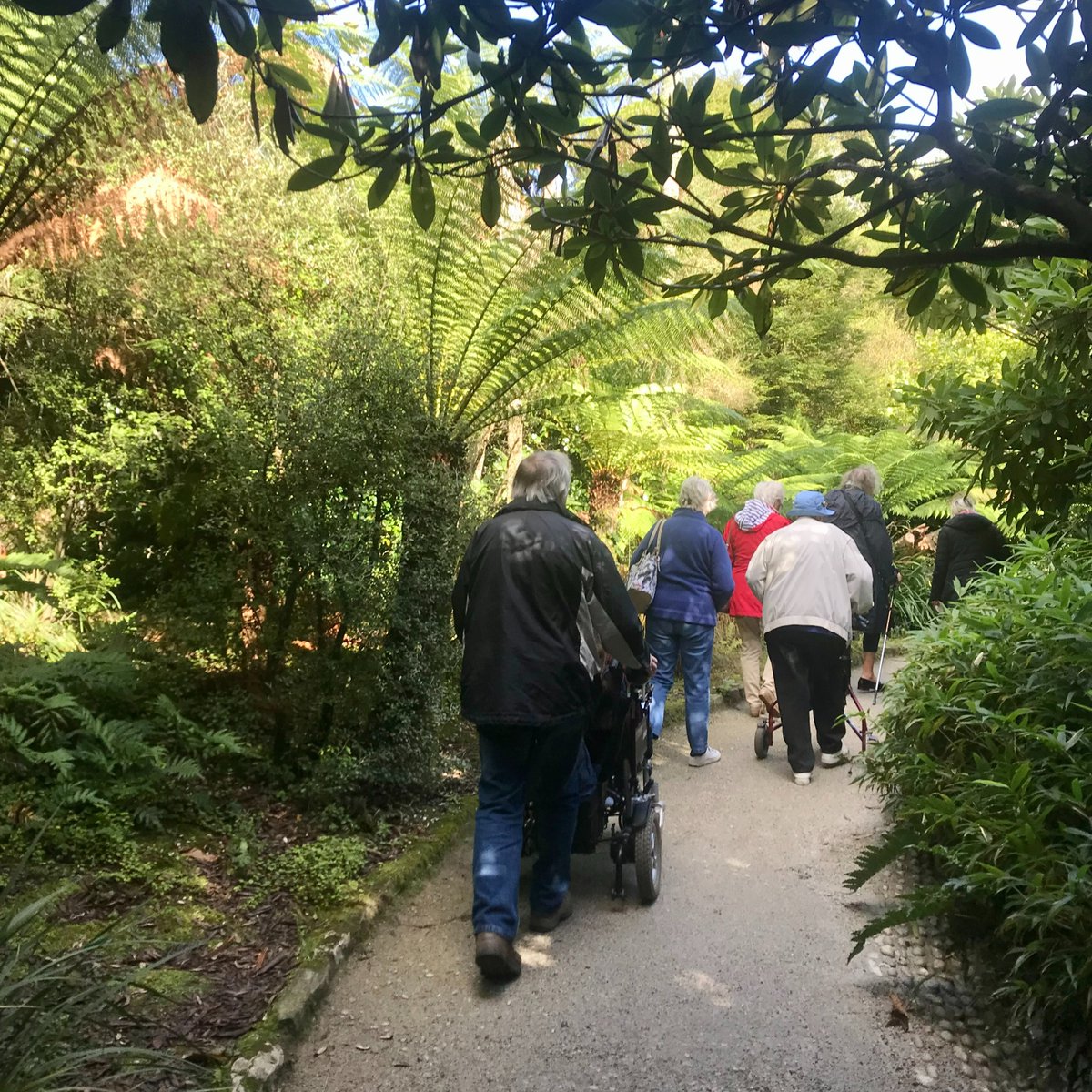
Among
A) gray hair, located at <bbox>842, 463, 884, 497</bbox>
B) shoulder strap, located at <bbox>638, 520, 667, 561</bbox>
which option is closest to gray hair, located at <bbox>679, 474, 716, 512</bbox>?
shoulder strap, located at <bbox>638, 520, 667, 561</bbox>

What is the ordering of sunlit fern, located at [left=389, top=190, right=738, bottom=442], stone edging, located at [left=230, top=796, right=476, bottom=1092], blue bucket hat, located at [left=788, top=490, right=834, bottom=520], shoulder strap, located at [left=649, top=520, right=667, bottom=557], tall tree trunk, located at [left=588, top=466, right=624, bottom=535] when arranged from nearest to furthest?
stone edging, located at [left=230, top=796, right=476, bottom=1092] < sunlit fern, located at [left=389, top=190, right=738, bottom=442] < shoulder strap, located at [left=649, top=520, right=667, bottom=557] < blue bucket hat, located at [left=788, top=490, right=834, bottom=520] < tall tree trunk, located at [left=588, top=466, right=624, bottom=535]

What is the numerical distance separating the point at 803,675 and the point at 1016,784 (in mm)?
3201

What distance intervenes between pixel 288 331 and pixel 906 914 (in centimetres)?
419

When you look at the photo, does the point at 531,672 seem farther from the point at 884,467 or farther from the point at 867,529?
the point at 884,467

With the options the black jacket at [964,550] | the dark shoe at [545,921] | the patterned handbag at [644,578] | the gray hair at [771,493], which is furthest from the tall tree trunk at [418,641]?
the black jacket at [964,550]

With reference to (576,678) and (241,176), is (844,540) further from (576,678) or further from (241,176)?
(241,176)

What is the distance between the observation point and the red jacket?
7.80 m

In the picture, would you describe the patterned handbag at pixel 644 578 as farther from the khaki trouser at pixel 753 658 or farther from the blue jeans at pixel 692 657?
the khaki trouser at pixel 753 658

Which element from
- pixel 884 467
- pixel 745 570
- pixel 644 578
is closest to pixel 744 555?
pixel 745 570

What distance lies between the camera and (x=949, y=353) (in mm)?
13883

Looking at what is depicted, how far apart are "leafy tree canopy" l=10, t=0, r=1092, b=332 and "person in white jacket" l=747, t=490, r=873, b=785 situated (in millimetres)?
3906

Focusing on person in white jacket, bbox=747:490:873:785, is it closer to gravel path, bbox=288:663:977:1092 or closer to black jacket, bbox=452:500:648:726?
gravel path, bbox=288:663:977:1092

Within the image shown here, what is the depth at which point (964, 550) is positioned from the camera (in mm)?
7727

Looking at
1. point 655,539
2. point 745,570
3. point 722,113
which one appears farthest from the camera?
point 745,570
